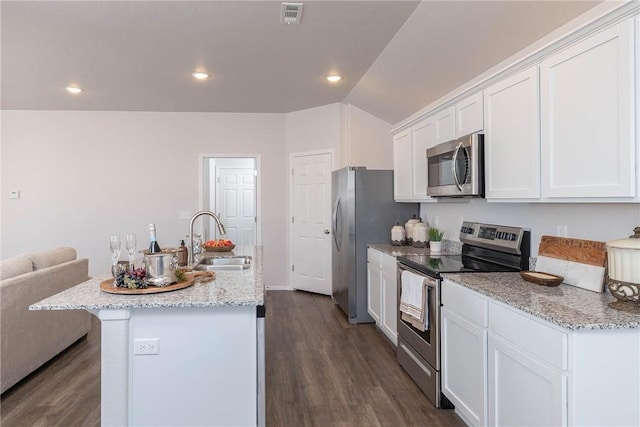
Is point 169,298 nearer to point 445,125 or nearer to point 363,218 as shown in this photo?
point 445,125

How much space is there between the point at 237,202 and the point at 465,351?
585 cm

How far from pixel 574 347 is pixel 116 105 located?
5.86 m

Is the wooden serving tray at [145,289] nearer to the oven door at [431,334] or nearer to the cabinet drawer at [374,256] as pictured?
the oven door at [431,334]

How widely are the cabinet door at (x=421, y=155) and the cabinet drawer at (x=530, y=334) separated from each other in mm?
1717

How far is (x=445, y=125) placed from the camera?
3.17m

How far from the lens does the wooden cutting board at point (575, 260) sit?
1.96 m

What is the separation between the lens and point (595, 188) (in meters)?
1.74

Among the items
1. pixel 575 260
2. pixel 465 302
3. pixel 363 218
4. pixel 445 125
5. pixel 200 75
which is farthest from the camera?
pixel 363 218

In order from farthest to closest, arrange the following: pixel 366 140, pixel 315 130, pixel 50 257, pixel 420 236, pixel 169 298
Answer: pixel 315 130
pixel 366 140
pixel 420 236
pixel 50 257
pixel 169 298

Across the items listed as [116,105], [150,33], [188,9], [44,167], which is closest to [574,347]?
[188,9]

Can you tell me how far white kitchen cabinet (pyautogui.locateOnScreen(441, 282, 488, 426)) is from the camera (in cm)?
208

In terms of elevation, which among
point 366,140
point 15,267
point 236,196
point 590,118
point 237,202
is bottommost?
point 15,267

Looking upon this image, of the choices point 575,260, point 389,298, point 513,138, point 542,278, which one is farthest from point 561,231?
point 389,298

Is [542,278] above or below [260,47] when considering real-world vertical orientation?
below
